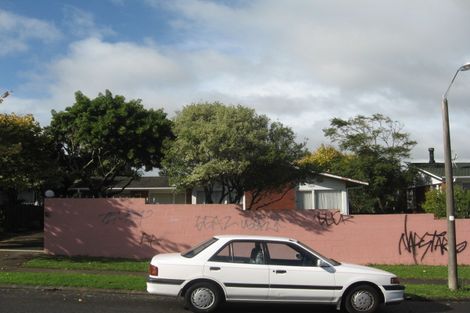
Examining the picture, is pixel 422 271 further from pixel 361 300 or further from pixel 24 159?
pixel 24 159

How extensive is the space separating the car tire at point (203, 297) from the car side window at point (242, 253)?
496mm

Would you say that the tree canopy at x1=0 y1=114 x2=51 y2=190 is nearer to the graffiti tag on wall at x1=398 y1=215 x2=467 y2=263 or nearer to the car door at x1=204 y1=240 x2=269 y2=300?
the car door at x1=204 y1=240 x2=269 y2=300

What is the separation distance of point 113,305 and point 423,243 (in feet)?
34.6

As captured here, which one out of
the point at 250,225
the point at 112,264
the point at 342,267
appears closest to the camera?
the point at 342,267

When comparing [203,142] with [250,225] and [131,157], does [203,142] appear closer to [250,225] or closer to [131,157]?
[250,225]

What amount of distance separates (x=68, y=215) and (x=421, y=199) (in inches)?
992

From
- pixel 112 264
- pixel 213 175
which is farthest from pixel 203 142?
pixel 112 264

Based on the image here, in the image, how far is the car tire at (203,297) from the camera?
9734 millimetres

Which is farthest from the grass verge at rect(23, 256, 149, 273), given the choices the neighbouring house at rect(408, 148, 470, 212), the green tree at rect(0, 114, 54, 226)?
the neighbouring house at rect(408, 148, 470, 212)

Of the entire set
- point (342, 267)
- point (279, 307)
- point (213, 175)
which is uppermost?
point (213, 175)

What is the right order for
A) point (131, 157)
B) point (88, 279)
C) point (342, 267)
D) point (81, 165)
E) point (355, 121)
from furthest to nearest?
point (355, 121)
point (81, 165)
point (131, 157)
point (88, 279)
point (342, 267)

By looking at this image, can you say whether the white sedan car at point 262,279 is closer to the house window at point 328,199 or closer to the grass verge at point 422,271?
the grass verge at point 422,271

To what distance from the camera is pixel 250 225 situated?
17391 mm

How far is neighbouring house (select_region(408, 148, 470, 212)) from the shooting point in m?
33.1
